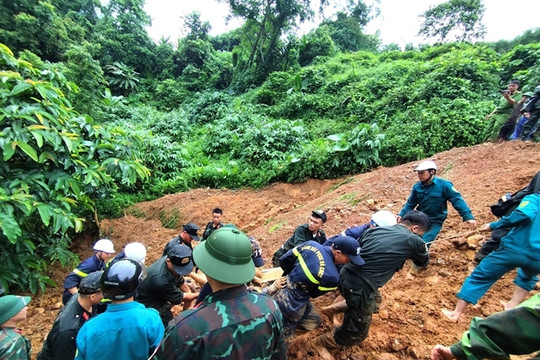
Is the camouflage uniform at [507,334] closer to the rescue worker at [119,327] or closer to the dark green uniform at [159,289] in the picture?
the rescue worker at [119,327]

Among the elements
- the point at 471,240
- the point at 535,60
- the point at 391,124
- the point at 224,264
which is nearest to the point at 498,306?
the point at 471,240

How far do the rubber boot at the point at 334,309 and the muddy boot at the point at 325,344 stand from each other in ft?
1.00

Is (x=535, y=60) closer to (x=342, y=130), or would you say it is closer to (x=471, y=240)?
(x=342, y=130)

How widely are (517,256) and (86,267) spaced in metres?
4.28

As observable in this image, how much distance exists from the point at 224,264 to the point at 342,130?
37.0 feet

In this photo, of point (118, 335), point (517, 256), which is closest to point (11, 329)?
point (118, 335)

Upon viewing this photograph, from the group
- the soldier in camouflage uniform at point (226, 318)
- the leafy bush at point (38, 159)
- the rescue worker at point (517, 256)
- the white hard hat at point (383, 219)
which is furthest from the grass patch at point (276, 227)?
the soldier in camouflage uniform at point (226, 318)

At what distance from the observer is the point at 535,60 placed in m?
11.5

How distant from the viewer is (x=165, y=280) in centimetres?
254

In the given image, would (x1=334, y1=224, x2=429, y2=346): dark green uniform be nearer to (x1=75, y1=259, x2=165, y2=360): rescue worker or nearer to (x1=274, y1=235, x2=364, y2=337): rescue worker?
(x1=274, y1=235, x2=364, y2=337): rescue worker

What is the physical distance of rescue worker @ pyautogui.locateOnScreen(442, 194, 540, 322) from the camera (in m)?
2.38

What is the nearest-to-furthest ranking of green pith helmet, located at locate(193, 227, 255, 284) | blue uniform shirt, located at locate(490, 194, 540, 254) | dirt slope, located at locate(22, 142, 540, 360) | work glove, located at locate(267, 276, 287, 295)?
green pith helmet, located at locate(193, 227, 255, 284) → blue uniform shirt, located at locate(490, 194, 540, 254) → dirt slope, located at locate(22, 142, 540, 360) → work glove, located at locate(267, 276, 287, 295)

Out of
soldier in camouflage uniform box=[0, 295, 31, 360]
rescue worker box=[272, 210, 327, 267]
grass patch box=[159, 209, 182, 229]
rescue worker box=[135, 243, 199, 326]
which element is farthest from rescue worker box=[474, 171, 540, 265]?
grass patch box=[159, 209, 182, 229]

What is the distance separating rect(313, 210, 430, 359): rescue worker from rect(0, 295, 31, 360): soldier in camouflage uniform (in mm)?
2359
